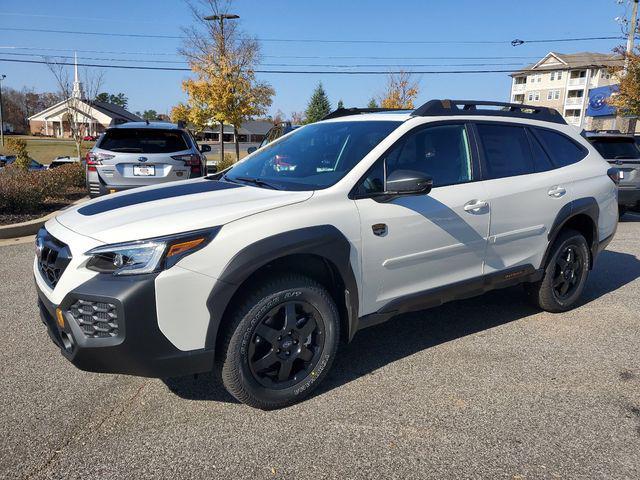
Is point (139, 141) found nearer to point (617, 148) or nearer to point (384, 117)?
point (384, 117)

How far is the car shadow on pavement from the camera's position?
133 inches

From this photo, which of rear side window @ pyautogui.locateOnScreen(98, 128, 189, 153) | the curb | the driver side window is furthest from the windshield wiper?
the curb

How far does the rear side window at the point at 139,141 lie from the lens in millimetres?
8180

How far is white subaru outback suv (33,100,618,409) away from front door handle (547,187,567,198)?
18mm

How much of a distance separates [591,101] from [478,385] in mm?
47165

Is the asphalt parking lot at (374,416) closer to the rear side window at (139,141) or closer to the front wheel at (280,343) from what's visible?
the front wheel at (280,343)

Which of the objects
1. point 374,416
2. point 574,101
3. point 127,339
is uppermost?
→ point 574,101

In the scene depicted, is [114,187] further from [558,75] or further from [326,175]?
[558,75]

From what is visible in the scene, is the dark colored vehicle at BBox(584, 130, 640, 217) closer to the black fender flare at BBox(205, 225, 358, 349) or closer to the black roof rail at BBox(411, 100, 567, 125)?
the black roof rail at BBox(411, 100, 567, 125)

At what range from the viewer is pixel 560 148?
15.3 feet

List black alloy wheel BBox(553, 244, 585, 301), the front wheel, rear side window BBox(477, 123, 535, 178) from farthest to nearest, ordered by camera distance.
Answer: black alloy wheel BBox(553, 244, 585, 301)
rear side window BBox(477, 123, 535, 178)
the front wheel

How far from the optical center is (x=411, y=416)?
3.01 m

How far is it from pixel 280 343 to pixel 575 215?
3089mm

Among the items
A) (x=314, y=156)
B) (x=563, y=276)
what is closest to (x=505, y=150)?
(x=563, y=276)
